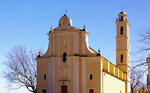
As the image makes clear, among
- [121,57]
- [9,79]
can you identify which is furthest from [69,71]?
[121,57]

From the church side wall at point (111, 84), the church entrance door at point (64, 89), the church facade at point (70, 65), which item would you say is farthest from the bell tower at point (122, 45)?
the church entrance door at point (64, 89)

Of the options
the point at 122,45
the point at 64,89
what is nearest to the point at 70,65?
the point at 64,89

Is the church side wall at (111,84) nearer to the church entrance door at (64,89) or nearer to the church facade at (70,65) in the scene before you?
the church facade at (70,65)

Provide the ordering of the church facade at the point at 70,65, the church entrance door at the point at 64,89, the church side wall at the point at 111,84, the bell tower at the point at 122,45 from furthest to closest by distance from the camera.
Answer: the bell tower at the point at 122,45, the church side wall at the point at 111,84, the church entrance door at the point at 64,89, the church facade at the point at 70,65

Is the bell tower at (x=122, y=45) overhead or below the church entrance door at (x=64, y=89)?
overhead

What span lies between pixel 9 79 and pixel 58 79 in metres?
9.62

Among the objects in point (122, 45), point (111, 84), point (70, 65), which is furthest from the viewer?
point (122, 45)

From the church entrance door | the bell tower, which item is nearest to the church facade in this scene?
the church entrance door

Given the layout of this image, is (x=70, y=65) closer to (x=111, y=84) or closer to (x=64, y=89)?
(x=64, y=89)

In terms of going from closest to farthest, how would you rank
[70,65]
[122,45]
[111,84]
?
[70,65], [111,84], [122,45]

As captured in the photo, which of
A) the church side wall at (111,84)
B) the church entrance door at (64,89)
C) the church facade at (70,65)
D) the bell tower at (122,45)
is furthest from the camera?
the bell tower at (122,45)

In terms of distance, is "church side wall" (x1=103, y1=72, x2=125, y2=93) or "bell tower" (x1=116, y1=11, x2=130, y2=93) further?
"bell tower" (x1=116, y1=11, x2=130, y2=93)

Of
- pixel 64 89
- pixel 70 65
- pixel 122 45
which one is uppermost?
pixel 122 45

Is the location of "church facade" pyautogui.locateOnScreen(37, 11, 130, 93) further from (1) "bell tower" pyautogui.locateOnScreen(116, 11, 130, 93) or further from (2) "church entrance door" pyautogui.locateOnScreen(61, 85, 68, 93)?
(1) "bell tower" pyautogui.locateOnScreen(116, 11, 130, 93)
